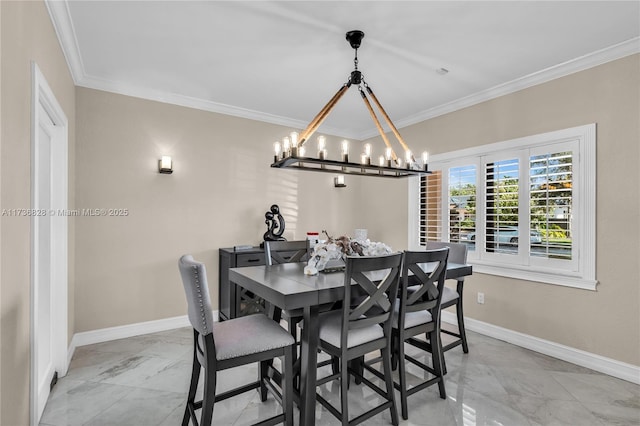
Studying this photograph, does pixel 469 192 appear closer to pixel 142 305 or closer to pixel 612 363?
pixel 612 363

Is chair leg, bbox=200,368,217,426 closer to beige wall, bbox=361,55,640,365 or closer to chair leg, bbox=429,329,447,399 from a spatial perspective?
chair leg, bbox=429,329,447,399

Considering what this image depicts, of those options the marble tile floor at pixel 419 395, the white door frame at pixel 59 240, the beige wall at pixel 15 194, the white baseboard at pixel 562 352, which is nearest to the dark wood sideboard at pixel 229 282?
the marble tile floor at pixel 419 395

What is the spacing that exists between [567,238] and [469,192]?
1.09 meters

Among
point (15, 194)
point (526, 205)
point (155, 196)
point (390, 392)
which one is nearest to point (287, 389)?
point (390, 392)

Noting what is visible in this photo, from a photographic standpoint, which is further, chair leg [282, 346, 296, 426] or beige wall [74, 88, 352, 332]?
beige wall [74, 88, 352, 332]

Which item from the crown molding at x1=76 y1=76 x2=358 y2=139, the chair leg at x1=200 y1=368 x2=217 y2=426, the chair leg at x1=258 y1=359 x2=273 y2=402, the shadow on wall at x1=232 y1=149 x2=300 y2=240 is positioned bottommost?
the chair leg at x1=258 y1=359 x2=273 y2=402

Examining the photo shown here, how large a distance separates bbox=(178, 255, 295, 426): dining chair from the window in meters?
2.70

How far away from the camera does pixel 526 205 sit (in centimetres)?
327

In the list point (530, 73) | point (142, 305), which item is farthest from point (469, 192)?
point (142, 305)

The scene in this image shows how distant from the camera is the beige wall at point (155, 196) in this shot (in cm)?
329

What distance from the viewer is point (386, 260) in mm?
1896

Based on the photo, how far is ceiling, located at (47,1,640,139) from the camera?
7.27 ft

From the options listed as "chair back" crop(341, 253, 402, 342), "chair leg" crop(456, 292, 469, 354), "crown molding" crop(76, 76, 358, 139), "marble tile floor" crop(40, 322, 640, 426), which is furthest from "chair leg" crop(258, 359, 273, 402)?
"crown molding" crop(76, 76, 358, 139)

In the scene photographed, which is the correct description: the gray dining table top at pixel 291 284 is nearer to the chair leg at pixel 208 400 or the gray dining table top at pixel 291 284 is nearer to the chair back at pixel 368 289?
the chair back at pixel 368 289
